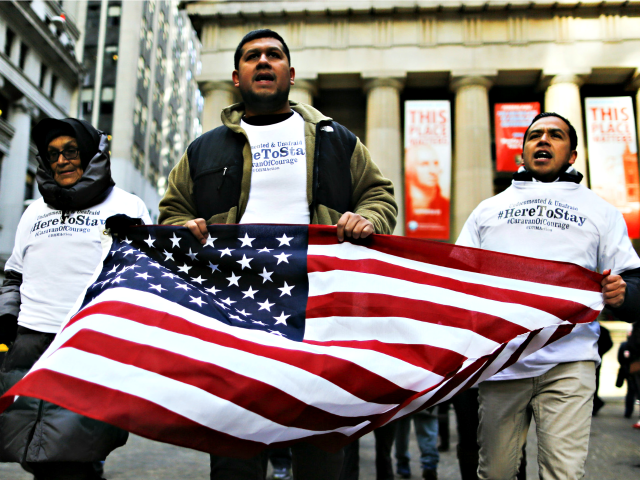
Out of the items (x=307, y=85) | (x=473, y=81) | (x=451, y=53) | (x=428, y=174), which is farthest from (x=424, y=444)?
(x=451, y=53)

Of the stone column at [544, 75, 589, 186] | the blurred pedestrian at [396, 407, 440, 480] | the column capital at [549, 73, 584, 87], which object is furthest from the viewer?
the column capital at [549, 73, 584, 87]

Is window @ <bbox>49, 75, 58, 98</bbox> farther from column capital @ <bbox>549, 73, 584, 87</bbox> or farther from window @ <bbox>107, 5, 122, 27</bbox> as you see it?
column capital @ <bbox>549, 73, 584, 87</bbox>

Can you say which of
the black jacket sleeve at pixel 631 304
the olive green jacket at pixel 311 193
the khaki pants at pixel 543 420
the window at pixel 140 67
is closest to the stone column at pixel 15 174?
the window at pixel 140 67

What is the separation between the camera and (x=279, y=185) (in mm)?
3574

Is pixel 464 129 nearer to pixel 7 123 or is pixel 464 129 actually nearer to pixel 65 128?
pixel 7 123

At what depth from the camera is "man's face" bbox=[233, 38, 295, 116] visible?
3.57 meters

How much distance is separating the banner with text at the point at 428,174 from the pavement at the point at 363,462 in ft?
57.1

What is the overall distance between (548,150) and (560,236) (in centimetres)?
65

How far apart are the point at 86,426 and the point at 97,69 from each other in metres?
55.0

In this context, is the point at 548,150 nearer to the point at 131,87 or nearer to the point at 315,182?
the point at 315,182

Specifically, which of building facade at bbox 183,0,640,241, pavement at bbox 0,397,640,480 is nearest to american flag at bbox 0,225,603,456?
pavement at bbox 0,397,640,480

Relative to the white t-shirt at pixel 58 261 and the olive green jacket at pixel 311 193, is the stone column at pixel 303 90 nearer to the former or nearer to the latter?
the white t-shirt at pixel 58 261

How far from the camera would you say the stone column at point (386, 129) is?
1109 inches

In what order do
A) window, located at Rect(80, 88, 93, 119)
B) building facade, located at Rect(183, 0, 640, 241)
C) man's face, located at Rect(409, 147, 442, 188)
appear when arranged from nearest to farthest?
man's face, located at Rect(409, 147, 442, 188)
building facade, located at Rect(183, 0, 640, 241)
window, located at Rect(80, 88, 93, 119)
